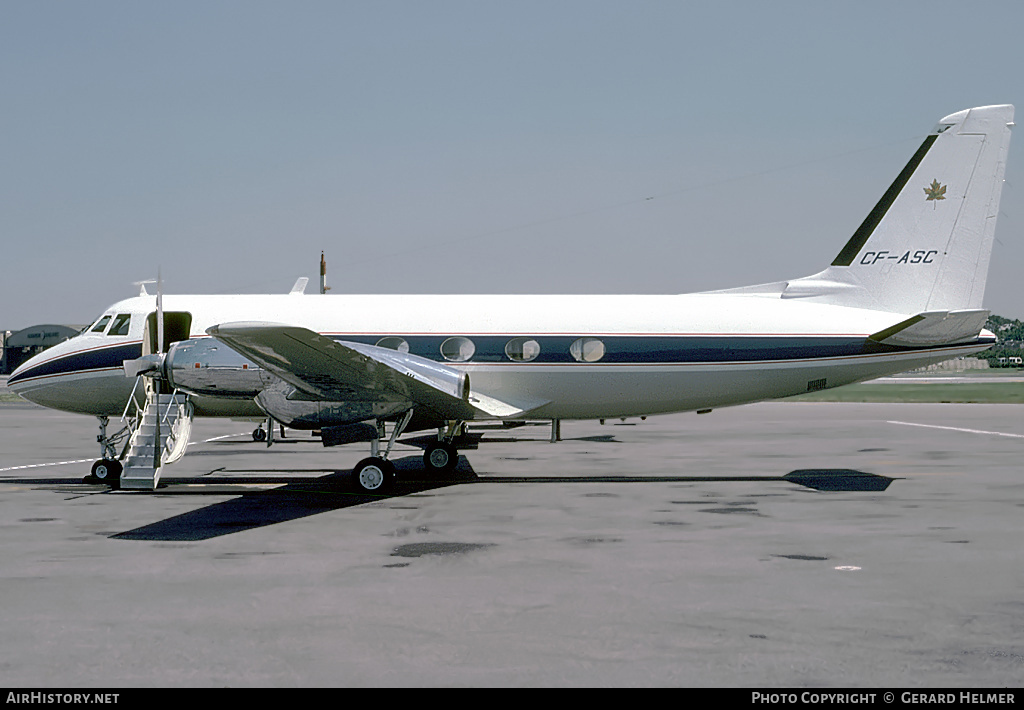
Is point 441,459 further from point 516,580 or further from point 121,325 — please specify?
point 516,580

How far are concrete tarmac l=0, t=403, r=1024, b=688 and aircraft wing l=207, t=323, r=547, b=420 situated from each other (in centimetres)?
178

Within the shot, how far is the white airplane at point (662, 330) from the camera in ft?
60.1

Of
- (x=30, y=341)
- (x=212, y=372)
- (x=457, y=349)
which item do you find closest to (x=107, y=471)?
(x=212, y=372)

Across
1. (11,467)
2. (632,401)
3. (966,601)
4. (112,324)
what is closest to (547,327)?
(632,401)

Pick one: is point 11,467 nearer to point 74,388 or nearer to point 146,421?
point 74,388

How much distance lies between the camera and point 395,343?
18953 mm

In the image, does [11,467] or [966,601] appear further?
[11,467]

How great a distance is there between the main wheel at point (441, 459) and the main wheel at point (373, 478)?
3419mm

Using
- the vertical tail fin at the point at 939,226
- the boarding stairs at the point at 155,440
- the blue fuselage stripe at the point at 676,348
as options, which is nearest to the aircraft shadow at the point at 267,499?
the boarding stairs at the point at 155,440

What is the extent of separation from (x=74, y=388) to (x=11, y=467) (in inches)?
135

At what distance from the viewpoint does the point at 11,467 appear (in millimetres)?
20828

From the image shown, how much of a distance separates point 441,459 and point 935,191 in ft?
39.0
